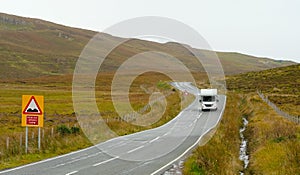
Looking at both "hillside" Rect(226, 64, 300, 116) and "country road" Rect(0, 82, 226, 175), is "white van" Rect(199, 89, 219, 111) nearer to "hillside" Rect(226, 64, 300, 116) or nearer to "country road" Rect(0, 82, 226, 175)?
"country road" Rect(0, 82, 226, 175)

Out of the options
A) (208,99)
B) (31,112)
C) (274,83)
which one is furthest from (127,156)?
(274,83)

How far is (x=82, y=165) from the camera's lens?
60.8ft

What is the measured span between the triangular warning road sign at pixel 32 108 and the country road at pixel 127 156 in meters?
2.57

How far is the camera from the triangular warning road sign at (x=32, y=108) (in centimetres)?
2211

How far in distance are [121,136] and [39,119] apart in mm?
9690

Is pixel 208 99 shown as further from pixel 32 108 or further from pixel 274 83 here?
pixel 274 83

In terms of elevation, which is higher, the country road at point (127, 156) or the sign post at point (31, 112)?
the sign post at point (31, 112)

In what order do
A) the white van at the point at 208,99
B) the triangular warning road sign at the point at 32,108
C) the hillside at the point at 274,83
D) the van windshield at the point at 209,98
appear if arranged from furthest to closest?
the hillside at the point at 274,83 → the van windshield at the point at 209,98 → the white van at the point at 208,99 → the triangular warning road sign at the point at 32,108

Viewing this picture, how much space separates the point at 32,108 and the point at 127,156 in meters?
5.20

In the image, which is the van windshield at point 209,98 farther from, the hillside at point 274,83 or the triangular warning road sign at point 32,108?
the hillside at point 274,83

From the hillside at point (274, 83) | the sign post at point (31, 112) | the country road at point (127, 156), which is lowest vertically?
the country road at point (127, 156)

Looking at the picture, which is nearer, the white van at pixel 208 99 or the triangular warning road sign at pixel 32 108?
the triangular warning road sign at pixel 32 108

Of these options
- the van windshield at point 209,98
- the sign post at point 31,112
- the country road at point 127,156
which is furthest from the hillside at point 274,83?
the sign post at point 31,112

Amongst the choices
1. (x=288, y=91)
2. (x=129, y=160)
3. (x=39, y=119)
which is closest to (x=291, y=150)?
(x=129, y=160)
